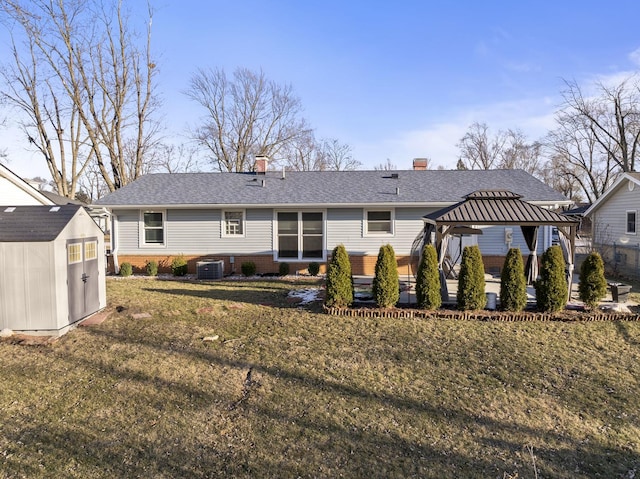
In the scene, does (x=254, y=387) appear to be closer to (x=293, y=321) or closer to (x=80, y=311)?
(x=293, y=321)

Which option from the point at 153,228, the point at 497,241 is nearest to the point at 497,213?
the point at 497,241

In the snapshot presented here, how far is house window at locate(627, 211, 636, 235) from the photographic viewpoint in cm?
1464

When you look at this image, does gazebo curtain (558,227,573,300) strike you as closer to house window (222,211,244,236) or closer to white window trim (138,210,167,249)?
house window (222,211,244,236)

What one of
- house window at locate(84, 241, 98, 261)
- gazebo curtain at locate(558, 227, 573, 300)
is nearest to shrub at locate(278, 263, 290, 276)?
house window at locate(84, 241, 98, 261)

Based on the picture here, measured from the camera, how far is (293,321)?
759 cm

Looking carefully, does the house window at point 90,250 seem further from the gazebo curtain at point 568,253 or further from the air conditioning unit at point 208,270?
the gazebo curtain at point 568,253

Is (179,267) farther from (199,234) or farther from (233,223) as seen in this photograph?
(233,223)

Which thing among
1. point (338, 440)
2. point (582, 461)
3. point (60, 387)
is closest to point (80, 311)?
point (60, 387)

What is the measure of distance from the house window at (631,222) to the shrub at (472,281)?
1093cm

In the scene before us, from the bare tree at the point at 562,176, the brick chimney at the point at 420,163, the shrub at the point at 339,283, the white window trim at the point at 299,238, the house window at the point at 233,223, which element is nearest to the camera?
the shrub at the point at 339,283

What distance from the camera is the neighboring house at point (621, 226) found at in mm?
14164

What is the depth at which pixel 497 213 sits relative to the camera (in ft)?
29.3

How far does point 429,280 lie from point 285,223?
7.06 metres

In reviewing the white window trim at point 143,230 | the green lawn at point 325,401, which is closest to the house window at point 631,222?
the green lawn at point 325,401
